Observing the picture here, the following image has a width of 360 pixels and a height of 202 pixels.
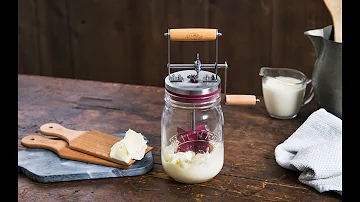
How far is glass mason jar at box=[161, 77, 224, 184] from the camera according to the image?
1058 mm

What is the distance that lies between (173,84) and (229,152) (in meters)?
0.30

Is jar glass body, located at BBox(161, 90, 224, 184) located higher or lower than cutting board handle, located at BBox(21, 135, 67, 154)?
higher

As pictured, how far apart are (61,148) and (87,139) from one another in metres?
0.07

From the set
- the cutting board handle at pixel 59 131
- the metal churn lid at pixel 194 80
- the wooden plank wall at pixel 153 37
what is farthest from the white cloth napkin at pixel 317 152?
the wooden plank wall at pixel 153 37

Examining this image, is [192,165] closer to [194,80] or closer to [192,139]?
[192,139]

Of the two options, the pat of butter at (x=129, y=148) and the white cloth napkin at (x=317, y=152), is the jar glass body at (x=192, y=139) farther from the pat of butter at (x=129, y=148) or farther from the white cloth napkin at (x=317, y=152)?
the white cloth napkin at (x=317, y=152)

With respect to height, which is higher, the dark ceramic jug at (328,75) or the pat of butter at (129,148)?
the dark ceramic jug at (328,75)

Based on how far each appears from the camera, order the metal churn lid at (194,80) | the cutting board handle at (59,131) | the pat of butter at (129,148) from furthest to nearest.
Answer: the cutting board handle at (59,131) → the pat of butter at (129,148) → the metal churn lid at (194,80)

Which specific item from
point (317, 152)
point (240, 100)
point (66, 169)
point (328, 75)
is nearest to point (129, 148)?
point (66, 169)

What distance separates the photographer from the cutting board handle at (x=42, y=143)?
122 centimetres

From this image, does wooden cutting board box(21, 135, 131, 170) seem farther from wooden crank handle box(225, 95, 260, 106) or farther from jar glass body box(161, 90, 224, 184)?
wooden crank handle box(225, 95, 260, 106)

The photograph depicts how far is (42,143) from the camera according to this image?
4.08 feet

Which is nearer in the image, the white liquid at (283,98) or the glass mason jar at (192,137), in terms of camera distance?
the glass mason jar at (192,137)

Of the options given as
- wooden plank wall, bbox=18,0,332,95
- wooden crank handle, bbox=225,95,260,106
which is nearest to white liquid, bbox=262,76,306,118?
wooden crank handle, bbox=225,95,260,106
